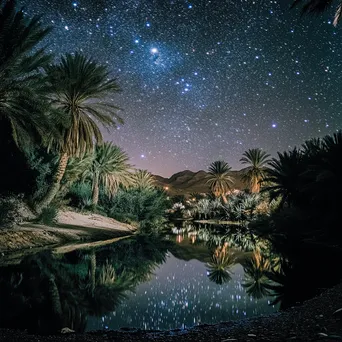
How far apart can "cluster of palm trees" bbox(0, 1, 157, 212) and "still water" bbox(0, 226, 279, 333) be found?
6.87 meters

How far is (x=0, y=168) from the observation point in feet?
59.9

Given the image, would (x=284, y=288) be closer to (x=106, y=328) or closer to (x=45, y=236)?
(x=106, y=328)

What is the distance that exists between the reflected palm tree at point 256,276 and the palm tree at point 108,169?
22.8 meters

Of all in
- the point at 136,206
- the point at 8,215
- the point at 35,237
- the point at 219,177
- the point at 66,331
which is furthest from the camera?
the point at 219,177

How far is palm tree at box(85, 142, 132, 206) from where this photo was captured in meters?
33.4

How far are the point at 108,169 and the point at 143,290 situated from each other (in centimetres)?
2698

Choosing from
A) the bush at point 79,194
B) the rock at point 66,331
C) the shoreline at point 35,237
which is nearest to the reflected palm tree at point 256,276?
the rock at point 66,331

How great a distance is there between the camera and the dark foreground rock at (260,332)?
12.6 ft

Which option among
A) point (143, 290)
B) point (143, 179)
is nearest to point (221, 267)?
point (143, 290)

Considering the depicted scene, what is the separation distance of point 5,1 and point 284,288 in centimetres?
1375

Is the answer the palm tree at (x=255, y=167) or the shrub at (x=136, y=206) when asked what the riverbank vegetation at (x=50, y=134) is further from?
the palm tree at (x=255, y=167)

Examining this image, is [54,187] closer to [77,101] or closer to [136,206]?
[77,101]

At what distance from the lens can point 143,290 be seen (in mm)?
8055

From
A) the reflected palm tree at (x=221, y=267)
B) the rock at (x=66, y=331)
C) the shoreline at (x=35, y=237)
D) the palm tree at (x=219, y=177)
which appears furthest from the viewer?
the palm tree at (x=219, y=177)
